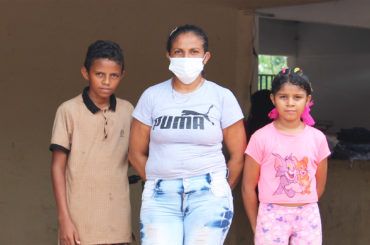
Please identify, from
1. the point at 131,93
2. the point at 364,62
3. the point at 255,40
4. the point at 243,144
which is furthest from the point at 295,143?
the point at 364,62

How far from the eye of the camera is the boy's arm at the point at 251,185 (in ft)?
9.95

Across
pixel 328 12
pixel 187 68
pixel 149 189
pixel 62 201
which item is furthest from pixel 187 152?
pixel 328 12

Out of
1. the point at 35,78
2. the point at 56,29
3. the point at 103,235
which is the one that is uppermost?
the point at 56,29

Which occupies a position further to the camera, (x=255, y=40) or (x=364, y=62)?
(x=364, y=62)

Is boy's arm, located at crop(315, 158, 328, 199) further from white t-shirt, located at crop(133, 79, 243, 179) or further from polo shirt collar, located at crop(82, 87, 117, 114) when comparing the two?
polo shirt collar, located at crop(82, 87, 117, 114)

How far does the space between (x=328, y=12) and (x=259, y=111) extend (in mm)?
1467

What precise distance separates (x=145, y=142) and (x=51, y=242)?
239cm

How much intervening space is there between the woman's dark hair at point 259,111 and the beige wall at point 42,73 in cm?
100

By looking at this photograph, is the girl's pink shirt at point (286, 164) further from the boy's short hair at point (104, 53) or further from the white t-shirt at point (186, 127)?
the boy's short hair at point (104, 53)

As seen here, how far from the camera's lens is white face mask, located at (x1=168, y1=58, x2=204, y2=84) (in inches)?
111

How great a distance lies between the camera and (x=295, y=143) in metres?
3.00

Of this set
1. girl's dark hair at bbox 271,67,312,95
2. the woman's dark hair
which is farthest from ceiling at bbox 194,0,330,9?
girl's dark hair at bbox 271,67,312,95

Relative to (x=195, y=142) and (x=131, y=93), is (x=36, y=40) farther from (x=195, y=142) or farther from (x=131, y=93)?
(x=195, y=142)

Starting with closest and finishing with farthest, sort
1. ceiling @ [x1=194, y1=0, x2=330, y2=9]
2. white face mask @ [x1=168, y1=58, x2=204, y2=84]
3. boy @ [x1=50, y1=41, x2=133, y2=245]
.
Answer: white face mask @ [x1=168, y1=58, x2=204, y2=84], boy @ [x1=50, y1=41, x2=133, y2=245], ceiling @ [x1=194, y1=0, x2=330, y2=9]
